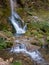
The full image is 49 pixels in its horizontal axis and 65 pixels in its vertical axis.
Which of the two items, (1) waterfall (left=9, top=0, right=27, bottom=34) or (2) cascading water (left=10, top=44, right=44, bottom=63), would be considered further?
(1) waterfall (left=9, top=0, right=27, bottom=34)

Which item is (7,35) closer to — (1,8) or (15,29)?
(15,29)

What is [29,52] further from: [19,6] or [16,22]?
[19,6]

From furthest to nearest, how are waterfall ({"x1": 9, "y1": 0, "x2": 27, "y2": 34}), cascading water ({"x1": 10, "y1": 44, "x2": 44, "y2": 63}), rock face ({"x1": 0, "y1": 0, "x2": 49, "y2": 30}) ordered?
waterfall ({"x1": 9, "y1": 0, "x2": 27, "y2": 34}) → rock face ({"x1": 0, "y1": 0, "x2": 49, "y2": 30}) → cascading water ({"x1": 10, "y1": 44, "x2": 44, "y2": 63})

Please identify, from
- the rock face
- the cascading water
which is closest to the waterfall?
the rock face

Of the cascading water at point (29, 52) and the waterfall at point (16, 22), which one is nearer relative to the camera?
the cascading water at point (29, 52)

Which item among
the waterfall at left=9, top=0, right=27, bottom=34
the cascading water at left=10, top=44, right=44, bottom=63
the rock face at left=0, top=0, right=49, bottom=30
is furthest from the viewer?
the waterfall at left=9, top=0, right=27, bottom=34

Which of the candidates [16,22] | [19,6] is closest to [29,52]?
[16,22]

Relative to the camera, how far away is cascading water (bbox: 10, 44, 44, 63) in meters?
9.67

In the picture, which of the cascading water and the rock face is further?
the rock face

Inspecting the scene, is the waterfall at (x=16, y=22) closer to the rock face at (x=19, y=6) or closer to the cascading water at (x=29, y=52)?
the rock face at (x=19, y=6)

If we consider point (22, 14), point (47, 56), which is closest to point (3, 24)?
point (22, 14)

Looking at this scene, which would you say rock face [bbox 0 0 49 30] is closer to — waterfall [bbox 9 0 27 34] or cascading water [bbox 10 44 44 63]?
waterfall [bbox 9 0 27 34]

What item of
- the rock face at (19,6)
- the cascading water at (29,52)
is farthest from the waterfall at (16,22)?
the cascading water at (29,52)

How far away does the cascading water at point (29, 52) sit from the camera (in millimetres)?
9672
